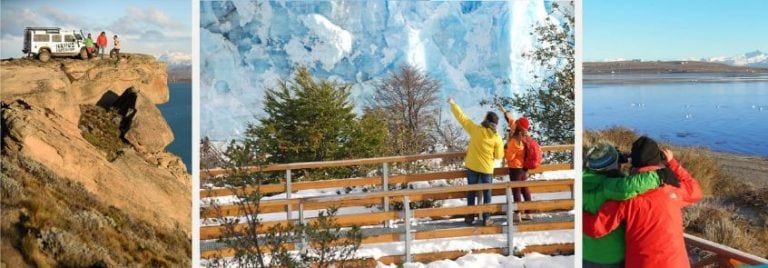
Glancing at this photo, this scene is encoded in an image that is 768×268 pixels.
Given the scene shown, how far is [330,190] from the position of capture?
2.60 metres

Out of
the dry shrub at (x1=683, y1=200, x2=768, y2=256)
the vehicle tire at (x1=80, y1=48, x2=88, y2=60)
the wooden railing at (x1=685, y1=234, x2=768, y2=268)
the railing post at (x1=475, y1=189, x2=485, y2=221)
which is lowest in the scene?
the wooden railing at (x1=685, y1=234, x2=768, y2=268)

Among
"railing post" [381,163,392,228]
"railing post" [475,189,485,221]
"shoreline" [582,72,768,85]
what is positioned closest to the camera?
"railing post" [381,163,392,228]

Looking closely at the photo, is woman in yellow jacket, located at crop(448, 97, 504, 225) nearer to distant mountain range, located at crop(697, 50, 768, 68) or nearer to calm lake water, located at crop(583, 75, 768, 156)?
calm lake water, located at crop(583, 75, 768, 156)

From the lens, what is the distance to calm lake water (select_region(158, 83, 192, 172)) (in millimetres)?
2490

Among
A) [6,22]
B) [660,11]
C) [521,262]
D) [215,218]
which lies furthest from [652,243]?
[6,22]

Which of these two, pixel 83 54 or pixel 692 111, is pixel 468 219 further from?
pixel 83 54

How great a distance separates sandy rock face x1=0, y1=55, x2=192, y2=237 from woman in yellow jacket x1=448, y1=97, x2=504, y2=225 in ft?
3.35

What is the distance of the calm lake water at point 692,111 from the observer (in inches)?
111

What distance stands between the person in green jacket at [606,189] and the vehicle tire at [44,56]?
200cm

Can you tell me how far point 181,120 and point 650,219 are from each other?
1.69 metres

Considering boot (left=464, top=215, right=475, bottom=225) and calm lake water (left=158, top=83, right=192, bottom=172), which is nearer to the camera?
calm lake water (left=158, top=83, right=192, bottom=172)

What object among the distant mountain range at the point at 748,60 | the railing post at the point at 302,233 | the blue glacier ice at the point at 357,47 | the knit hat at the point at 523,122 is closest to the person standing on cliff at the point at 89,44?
the blue glacier ice at the point at 357,47

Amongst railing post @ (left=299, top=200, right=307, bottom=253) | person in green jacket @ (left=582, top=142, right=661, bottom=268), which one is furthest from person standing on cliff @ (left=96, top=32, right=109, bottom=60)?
person in green jacket @ (left=582, top=142, right=661, bottom=268)

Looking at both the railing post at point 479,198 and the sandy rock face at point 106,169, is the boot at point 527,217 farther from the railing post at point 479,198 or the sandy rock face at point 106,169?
the sandy rock face at point 106,169
